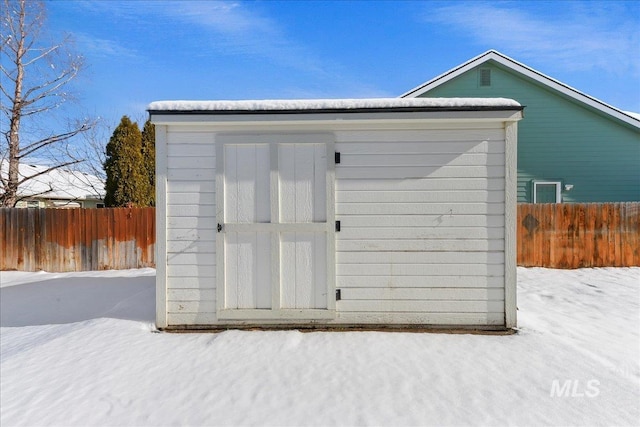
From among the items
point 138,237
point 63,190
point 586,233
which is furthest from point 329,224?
point 63,190

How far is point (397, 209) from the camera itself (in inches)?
143

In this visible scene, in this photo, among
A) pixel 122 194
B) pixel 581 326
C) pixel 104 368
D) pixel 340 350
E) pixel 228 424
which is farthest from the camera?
pixel 122 194

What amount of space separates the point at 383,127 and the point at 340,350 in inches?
97.3

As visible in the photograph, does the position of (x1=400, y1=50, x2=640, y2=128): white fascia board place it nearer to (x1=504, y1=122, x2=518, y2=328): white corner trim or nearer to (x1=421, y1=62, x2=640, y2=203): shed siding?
(x1=421, y1=62, x2=640, y2=203): shed siding

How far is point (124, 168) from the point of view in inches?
349

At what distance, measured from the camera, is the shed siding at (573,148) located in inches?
360

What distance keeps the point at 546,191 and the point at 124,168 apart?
12225mm

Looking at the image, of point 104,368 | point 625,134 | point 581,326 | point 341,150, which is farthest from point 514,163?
point 625,134

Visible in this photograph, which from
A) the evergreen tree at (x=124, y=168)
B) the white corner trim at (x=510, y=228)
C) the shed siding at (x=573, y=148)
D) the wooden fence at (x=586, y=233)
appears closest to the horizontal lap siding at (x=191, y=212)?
the white corner trim at (x=510, y=228)

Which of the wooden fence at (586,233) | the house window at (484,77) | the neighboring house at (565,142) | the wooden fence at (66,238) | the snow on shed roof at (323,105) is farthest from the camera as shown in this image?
the house window at (484,77)

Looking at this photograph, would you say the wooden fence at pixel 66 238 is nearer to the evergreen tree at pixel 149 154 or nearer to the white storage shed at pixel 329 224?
the evergreen tree at pixel 149 154

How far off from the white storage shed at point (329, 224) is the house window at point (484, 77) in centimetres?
710

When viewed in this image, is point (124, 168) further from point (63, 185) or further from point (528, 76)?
point (528, 76)

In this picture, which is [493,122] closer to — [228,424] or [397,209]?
[397,209]
